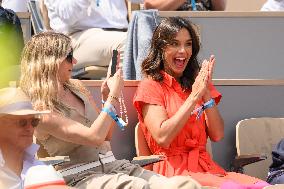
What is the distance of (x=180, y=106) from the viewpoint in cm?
516

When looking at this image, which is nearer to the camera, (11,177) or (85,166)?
(11,177)

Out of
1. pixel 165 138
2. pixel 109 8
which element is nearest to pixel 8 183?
pixel 165 138

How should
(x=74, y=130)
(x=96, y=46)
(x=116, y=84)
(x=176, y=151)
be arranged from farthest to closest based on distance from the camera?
(x=96, y=46)
(x=176, y=151)
(x=116, y=84)
(x=74, y=130)

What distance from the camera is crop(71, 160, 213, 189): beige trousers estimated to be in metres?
4.20

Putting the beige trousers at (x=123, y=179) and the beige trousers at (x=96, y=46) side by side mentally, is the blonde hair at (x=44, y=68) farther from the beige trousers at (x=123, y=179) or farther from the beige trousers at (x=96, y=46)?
the beige trousers at (x=96, y=46)

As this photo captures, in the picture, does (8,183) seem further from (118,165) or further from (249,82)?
(249,82)

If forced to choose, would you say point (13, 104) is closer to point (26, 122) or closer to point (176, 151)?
point (26, 122)

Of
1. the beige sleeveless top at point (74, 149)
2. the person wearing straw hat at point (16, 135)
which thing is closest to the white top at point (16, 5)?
the beige sleeveless top at point (74, 149)

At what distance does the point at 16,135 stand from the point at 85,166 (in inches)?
34.4

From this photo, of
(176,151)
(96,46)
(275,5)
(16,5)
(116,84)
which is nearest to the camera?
(116,84)

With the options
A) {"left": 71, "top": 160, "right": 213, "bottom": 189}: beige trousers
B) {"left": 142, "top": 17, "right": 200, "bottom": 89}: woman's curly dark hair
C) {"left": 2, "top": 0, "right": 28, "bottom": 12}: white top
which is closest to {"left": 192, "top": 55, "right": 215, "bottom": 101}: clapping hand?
{"left": 142, "top": 17, "right": 200, "bottom": 89}: woman's curly dark hair

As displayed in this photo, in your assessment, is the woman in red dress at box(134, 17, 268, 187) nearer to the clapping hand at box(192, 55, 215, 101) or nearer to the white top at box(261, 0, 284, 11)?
the clapping hand at box(192, 55, 215, 101)

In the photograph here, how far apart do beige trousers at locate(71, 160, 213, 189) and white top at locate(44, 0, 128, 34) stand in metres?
2.42

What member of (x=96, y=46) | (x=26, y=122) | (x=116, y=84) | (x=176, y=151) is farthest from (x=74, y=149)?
(x=96, y=46)
